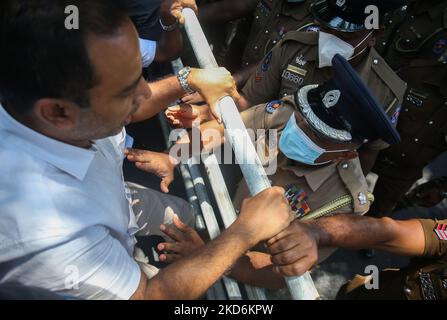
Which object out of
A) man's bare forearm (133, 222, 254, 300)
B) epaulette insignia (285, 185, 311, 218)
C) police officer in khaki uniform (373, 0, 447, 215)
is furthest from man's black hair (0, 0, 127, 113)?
police officer in khaki uniform (373, 0, 447, 215)

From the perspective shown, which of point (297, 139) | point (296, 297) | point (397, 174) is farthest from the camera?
point (397, 174)

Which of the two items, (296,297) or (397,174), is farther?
(397,174)

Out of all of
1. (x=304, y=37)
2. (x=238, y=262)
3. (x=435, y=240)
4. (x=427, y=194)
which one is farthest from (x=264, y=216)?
(x=427, y=194)

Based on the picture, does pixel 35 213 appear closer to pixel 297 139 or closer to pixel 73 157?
pixel 73 157

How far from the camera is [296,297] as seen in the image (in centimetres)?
109

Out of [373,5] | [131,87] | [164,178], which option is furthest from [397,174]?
[131,87]

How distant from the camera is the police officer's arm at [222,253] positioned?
119 centimetres

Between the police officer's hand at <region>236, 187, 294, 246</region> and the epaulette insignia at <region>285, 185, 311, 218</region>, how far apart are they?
1.86ft

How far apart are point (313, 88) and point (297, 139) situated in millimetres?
311

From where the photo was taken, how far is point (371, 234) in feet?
5.72

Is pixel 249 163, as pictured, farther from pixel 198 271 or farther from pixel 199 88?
pixel 199 88

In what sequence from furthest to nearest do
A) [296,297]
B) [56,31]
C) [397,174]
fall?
[397,174] → [296,297] → [56,31]

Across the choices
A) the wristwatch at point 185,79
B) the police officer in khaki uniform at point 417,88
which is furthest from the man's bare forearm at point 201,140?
the police officer in khaki uniform at point 417,88

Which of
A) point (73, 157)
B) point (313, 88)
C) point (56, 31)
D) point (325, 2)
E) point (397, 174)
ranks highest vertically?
point (56, 31)
